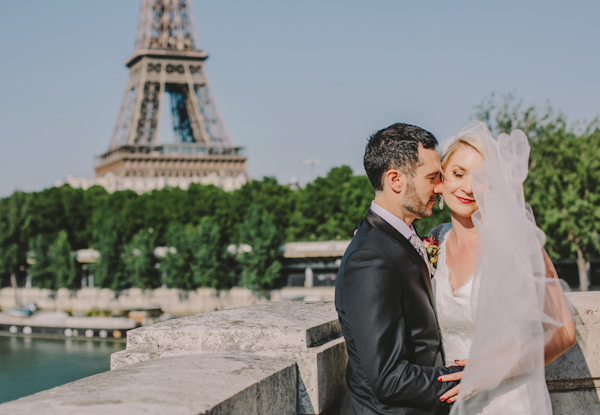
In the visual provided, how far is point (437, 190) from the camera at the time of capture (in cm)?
291

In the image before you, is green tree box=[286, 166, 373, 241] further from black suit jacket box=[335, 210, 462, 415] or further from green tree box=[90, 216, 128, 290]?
black suit jacket box=[335, 210, 462, 415]

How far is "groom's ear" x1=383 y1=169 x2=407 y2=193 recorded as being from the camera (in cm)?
275

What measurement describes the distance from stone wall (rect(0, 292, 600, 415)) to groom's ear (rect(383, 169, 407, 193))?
69 cm

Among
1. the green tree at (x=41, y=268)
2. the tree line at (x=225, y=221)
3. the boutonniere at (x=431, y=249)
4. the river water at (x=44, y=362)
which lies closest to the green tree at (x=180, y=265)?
the tree line at (x=225, y=221)

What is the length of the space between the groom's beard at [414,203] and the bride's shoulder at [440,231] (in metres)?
0.59

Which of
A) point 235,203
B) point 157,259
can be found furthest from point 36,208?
point 235,203

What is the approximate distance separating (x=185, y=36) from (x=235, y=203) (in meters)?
26.0

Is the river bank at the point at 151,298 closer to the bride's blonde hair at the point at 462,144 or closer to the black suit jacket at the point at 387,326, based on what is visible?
the bride's blonde hair at the point at 462,144

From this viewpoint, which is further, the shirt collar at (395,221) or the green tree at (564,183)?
the green tree at (564,183)

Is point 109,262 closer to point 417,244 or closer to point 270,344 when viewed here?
point 270,344

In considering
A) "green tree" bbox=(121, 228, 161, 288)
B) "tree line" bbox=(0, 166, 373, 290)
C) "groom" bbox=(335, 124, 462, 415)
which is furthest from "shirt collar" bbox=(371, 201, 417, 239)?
"green tree" bbox=(121, 228, 161, 288)

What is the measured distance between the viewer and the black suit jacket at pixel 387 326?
98.5 inches

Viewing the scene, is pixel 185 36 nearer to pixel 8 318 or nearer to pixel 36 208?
pixel 36 208

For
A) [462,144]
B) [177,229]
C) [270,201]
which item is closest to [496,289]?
[462,144]
